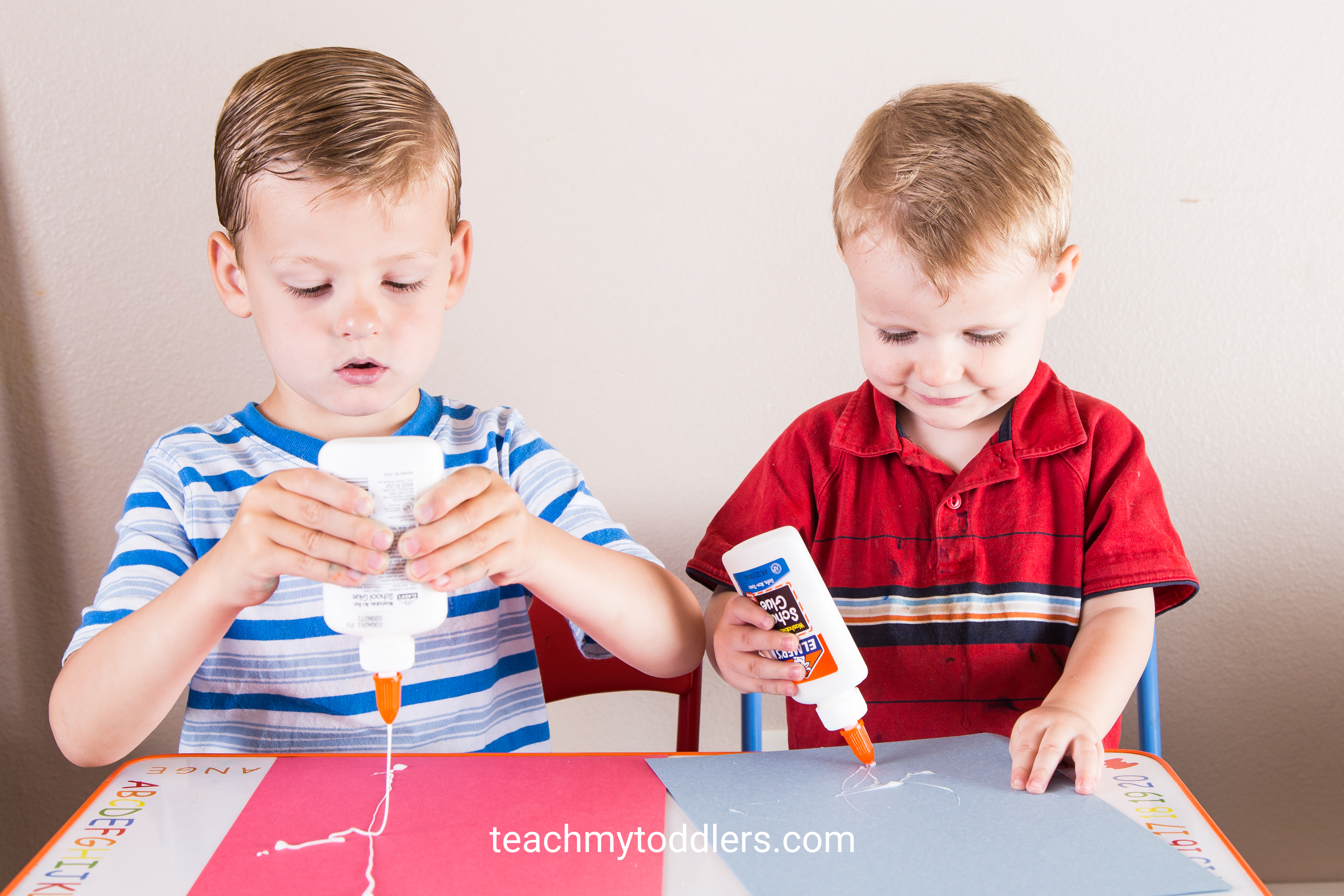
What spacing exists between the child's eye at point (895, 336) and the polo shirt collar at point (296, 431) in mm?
419

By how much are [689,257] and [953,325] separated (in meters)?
0.48

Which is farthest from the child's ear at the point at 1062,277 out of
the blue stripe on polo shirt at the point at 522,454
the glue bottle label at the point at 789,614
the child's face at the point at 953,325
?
the blue stripe on polo shirt at the point at 522,454

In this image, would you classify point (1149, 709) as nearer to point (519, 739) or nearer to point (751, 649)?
point (751, 649)

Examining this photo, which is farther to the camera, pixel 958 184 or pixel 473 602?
pixel 473 602

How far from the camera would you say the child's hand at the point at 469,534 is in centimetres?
58

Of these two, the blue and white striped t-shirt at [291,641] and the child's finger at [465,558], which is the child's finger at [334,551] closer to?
the child's finger at [465,558]

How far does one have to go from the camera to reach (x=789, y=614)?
677 millimetres

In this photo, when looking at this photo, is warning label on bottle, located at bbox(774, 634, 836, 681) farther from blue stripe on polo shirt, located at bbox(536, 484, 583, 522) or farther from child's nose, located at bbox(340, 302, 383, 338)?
child's nose, located at bbox(340, 302, 383, 338)

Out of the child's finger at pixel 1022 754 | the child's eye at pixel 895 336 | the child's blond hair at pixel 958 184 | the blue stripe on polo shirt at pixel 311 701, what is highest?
the child's blond hair at pixel 958 184

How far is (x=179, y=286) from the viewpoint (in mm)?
1170

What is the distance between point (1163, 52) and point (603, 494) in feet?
2.80

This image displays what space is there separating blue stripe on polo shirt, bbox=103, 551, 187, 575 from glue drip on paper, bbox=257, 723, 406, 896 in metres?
0.30

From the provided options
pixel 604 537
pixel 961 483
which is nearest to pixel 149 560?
pixel 604 537

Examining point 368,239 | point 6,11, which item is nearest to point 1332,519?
point 368,239
